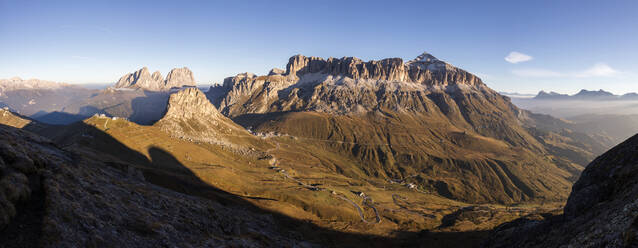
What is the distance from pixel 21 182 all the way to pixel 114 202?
507 inches

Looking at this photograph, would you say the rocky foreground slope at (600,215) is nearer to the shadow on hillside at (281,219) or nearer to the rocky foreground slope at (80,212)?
the rocky foreground slope at (80,212)

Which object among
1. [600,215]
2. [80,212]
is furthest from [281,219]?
[600,215]

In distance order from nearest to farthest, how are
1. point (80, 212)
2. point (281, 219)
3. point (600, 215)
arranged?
point (600, 215), point (80, 212), point (281, 219)

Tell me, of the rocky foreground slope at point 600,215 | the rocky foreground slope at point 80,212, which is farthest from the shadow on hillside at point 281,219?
the rocky foreground slope at point 600,215

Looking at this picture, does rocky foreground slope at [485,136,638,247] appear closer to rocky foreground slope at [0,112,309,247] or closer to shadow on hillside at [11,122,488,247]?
rocky foreground slope at [0,112,309,247]

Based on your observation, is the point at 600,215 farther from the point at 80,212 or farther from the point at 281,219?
the point at 281,219

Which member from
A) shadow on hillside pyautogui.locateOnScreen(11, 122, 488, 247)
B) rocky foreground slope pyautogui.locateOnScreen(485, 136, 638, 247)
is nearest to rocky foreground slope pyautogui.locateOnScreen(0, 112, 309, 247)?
shadow on hillside pyautogui.locateOnScreen(11, 122, 488, 247)

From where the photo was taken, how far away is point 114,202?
4209 centimetres

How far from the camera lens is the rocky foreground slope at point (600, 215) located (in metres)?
24.6

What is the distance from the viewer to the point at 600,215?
31844mm

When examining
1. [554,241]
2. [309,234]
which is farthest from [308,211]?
[554,241]

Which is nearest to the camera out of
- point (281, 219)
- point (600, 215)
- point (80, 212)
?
point (600, 215)

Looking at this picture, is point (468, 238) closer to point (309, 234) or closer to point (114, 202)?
point (309, 234)

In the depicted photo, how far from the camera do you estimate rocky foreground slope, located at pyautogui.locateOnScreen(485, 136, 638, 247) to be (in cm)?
2461
